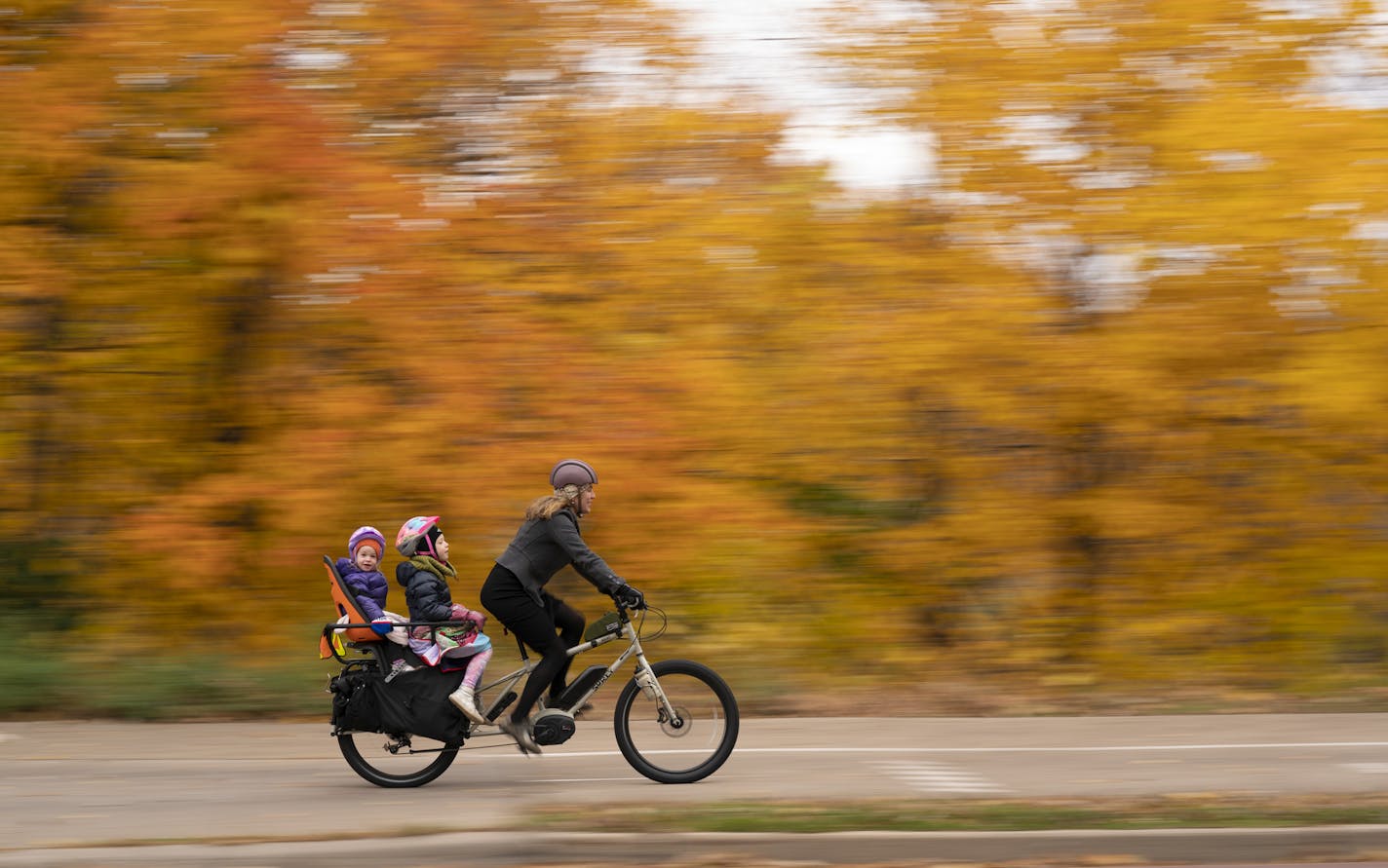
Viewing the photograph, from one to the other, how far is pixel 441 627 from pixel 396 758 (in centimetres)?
81

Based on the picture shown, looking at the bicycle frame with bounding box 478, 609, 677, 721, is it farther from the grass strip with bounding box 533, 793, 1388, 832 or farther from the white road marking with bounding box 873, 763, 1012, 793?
the white road marking with bounding box 873, 763, 1012, 793

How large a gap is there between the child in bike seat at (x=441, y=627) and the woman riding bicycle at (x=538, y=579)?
0.57 ft

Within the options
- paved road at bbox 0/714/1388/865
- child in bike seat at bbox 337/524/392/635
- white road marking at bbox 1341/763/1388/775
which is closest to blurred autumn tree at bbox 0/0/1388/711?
paved road at bbox 0/714/1388/865

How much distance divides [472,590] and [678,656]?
1797 mm

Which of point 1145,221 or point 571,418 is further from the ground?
point 1145,221

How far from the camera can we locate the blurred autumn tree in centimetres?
1206

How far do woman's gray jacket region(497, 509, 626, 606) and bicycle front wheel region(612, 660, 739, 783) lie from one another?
23.7 inches

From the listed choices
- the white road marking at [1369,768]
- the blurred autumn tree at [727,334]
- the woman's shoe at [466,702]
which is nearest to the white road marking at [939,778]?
the white road marking at [1369,768]

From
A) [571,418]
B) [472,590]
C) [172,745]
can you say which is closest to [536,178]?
[571,418]

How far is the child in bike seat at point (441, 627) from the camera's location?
7938 mm

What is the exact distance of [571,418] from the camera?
12.0 m

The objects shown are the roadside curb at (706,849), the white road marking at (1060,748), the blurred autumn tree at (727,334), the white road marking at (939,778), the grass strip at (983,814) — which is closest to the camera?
the roadside curb at (706,849)

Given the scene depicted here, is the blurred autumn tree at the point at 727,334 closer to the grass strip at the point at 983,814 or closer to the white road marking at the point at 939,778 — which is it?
the white road marking at the point at 939,778

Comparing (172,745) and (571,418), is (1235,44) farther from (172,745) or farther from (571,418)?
(172,745)
